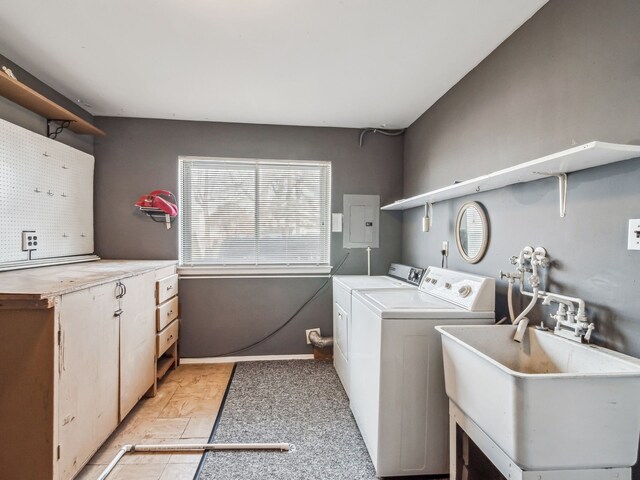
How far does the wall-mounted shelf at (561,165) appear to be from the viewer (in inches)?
38.9

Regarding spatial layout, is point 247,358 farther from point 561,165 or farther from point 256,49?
point 561,165

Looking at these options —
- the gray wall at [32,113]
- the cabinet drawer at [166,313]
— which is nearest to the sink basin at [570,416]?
the cabinet drawer at [166,313]

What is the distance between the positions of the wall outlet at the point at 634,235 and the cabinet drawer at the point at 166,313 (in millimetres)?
2712

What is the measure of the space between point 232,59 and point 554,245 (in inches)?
80.0

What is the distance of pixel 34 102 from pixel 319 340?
2773mm

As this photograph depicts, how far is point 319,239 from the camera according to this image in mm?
3145

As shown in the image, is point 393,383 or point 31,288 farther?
point 393,383

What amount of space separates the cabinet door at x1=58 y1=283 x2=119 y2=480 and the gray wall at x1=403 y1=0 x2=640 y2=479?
74.1 inches

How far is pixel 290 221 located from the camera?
3.09 meters

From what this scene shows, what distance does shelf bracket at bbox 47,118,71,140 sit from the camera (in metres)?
2.29

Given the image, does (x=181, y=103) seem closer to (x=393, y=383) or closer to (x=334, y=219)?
(x=334, y=219)

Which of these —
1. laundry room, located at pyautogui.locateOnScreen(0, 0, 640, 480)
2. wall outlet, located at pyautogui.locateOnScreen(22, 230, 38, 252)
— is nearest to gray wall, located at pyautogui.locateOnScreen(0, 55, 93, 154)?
laundry room, located at pyautogui.locateOnScreen(0, 0, 640, 480)

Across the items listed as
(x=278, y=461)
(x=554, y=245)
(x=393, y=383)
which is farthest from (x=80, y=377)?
(x=554, y=245)

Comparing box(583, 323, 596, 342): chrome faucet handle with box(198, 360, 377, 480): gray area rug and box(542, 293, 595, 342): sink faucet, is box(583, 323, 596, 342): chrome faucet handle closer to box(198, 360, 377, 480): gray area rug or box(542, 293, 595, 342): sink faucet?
box(542, 293, 595, 342): sink faucet
